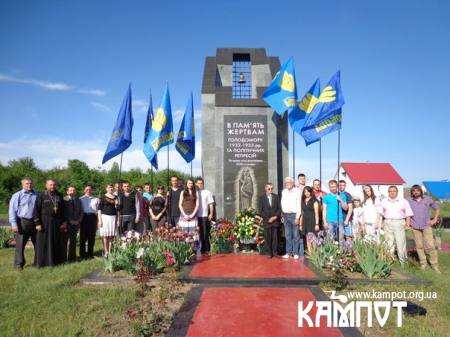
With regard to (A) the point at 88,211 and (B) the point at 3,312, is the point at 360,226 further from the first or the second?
(B) the point at 3,312

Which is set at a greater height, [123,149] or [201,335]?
[123,149]

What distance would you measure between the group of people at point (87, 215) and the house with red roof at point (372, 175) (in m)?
33.2

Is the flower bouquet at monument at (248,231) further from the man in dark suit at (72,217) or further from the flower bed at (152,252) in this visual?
the man in dark suit at (72,217)

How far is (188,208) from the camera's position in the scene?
7.90 m

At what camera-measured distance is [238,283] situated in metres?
5.75

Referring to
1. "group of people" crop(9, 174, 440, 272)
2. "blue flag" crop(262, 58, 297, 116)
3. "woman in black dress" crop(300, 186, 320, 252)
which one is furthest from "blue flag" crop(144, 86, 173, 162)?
"woman in black dress" crop(300, 186, 320, 252)

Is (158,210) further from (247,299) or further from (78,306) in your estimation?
(247,299)

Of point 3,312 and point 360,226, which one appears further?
point 360,226

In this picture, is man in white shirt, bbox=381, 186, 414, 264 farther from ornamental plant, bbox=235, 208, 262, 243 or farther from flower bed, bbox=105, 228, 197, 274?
flower bed, bbox=105, 228, 197, 274

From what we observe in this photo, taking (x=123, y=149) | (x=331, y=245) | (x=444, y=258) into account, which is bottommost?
(x=444, y=258)

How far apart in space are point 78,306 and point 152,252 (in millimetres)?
1834

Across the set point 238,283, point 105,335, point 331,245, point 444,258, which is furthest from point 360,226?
point 105,335

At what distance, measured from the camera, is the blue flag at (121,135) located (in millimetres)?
8609

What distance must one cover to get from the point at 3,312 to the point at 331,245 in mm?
5407
